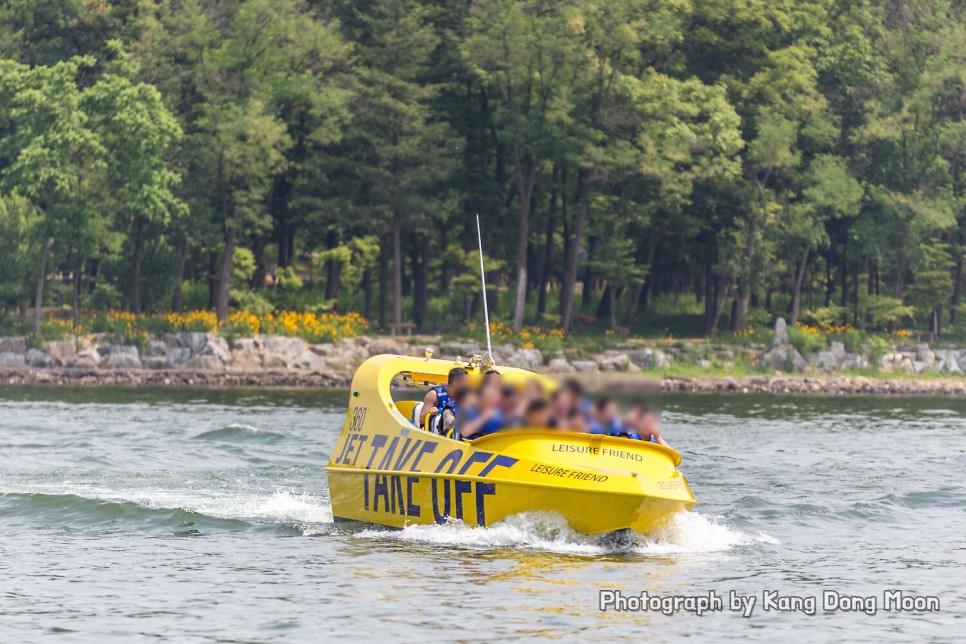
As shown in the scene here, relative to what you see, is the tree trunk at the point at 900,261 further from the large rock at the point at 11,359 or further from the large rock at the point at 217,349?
the large rock at the point at 11,359

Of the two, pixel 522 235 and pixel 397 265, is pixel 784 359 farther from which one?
pixel 397 265

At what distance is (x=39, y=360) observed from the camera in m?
50.6

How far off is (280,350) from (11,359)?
347 inches

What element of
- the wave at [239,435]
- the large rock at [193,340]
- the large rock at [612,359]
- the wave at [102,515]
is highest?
the large rock at [193,340]

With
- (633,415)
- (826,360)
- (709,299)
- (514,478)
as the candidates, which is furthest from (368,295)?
(633,415)

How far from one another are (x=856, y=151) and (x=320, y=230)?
22113 millimetres

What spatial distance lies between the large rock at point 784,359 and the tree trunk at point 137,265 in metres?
22.6

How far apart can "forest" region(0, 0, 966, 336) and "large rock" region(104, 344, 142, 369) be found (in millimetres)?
3106

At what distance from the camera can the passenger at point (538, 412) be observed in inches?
523

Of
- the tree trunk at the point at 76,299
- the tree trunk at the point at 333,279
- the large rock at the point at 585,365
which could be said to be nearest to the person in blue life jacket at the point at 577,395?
the large rock at the point at 585,365

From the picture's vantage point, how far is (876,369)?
57.4m

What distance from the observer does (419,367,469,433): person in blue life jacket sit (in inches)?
721

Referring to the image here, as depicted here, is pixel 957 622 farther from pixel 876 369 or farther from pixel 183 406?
pixel 876 369

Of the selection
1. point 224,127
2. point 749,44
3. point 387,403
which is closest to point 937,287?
point 749,44
